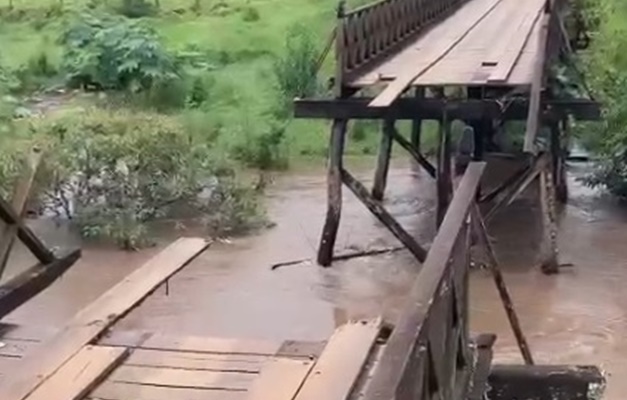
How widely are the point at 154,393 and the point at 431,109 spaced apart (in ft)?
20.1

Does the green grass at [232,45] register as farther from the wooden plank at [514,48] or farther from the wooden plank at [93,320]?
the wooden plank at [93,320]

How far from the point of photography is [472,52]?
36.9 feet

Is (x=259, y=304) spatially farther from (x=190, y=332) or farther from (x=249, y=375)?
(x=249, y=375)

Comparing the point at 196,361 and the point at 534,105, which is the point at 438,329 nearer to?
the point at 196,361

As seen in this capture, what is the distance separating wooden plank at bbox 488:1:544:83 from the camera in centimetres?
988

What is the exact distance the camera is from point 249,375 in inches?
161

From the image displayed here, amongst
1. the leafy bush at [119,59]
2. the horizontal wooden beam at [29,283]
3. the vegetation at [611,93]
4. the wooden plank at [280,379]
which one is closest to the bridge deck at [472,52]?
the vegetation at [611,93]

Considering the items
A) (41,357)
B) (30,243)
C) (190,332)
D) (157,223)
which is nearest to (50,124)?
(157,223)

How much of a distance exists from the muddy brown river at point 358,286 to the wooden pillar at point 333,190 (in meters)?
0.16

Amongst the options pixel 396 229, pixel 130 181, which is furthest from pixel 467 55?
pixel 130 181

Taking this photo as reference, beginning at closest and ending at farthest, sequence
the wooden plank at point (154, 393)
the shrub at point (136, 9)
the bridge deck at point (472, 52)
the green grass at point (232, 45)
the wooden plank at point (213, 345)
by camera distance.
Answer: the wooden plank at point (154, 393), the wooden plank at point (213, 345), the bridge deck at point (472, 52), the green grass at point (232, 45), the shrub at point (136, 9)

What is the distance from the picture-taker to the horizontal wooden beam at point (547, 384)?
5.58 m

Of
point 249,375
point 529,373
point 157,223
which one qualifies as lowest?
point 157,223

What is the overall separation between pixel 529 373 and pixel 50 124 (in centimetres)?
834
